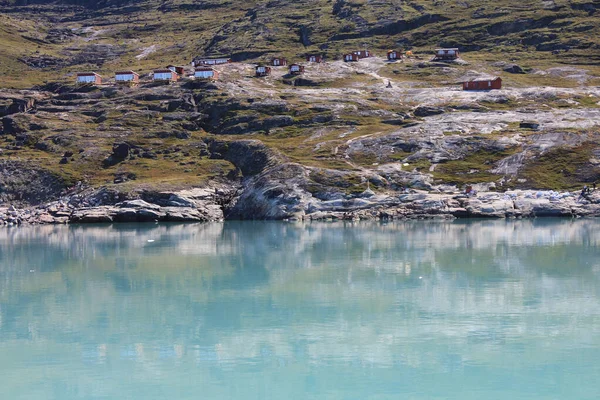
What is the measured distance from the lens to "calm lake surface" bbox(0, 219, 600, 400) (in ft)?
101

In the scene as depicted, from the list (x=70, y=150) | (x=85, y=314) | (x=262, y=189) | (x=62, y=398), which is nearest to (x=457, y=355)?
(x=62, y=398)

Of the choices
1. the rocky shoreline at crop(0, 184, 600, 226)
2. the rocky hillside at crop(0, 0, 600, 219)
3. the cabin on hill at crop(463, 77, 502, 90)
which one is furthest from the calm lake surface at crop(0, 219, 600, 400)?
the cabin on hill at crop(463, 77, 502, 90)

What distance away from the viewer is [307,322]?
42000 mm

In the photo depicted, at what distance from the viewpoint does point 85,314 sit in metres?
46.4

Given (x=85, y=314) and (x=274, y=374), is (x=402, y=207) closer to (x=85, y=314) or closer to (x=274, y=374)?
(x=85, y=314)

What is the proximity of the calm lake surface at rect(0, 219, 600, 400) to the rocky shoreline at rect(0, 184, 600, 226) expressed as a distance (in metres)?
37.5

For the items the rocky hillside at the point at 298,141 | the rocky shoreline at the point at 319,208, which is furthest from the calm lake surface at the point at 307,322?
the rocky hillside at the point at 298,141

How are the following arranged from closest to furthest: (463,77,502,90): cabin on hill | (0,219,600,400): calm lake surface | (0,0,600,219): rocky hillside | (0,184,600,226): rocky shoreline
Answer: (0,219,600,400): calm lake surface
(0,184,600,226): rocky shoreline
(0,0,600,219): rocky hillside
(463,77,502,90): cabin on hill

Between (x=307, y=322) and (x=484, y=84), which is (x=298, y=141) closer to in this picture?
(x=484, y=84)

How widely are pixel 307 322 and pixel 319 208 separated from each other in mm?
83380

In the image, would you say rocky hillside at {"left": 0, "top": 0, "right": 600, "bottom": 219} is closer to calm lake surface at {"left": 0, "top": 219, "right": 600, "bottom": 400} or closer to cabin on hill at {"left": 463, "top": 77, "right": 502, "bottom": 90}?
cabin on hill at {"left": 463, "top": 77, "right": 502, "bottom": 90}

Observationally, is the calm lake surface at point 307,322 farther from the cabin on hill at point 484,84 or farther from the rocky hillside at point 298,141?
the cabin on hill at point 484,84

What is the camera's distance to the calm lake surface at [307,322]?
101 ft

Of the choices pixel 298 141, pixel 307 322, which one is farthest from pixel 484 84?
pixel 307 322
